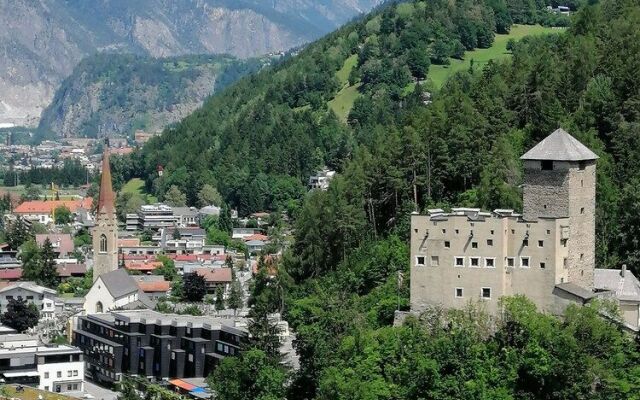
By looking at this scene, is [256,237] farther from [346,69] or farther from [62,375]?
[62,375]

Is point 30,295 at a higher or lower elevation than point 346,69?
lower

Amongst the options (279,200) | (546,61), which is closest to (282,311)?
(546,61)

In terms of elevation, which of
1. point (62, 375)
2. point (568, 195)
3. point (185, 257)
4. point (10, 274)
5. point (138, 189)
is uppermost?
point (138, 189)

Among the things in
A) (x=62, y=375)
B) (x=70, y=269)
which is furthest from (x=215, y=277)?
(x=62, y=375)

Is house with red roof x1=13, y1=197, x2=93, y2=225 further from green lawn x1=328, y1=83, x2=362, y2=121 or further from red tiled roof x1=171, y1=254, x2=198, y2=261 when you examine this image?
red tiled roof x1=171, y1=254, x2=198, y2=261

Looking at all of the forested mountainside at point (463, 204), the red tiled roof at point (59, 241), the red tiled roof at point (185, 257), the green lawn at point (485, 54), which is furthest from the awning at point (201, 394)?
the green lawn at point (485, 54)

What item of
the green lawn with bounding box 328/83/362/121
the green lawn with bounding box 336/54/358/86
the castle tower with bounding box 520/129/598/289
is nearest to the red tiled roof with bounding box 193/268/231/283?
the green lawn with bounding box 328/83/362/121
